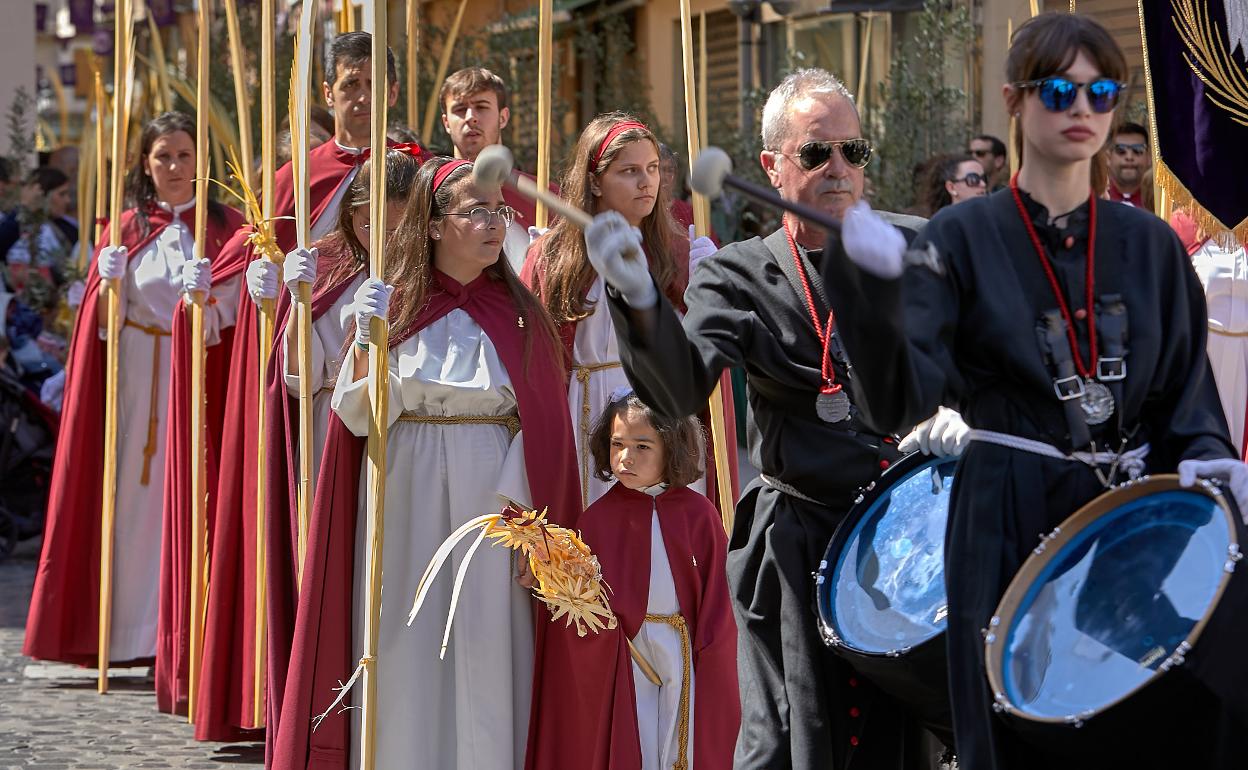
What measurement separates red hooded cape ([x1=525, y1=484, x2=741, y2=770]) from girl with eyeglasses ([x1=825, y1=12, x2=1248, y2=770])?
194 centimetres

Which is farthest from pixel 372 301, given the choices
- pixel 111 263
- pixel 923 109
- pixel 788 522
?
pixel 923 109

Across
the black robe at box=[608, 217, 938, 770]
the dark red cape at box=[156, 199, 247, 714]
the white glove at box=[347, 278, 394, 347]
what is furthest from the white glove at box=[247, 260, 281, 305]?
the black robe at box=[608, 217, 938, 770]

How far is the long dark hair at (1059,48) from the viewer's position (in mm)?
3383

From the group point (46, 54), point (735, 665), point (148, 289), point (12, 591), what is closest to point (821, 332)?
point (735, 665)

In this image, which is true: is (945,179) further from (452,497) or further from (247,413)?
(452,497)

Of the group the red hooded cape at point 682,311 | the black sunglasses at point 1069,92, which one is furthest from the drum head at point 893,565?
the red hooded cape at point 682,311

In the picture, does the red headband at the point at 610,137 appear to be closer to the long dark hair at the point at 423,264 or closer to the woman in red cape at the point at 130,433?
the long dark hair at the point at 423,264

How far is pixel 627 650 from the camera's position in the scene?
5238mm

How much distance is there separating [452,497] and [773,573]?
1405mm

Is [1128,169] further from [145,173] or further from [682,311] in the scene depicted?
[145,173]

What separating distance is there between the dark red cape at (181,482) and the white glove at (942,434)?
13.0 ft

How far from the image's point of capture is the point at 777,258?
14.0ft

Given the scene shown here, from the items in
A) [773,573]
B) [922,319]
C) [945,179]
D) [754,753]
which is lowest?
[754,753]

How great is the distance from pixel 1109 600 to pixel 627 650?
7.39ft
